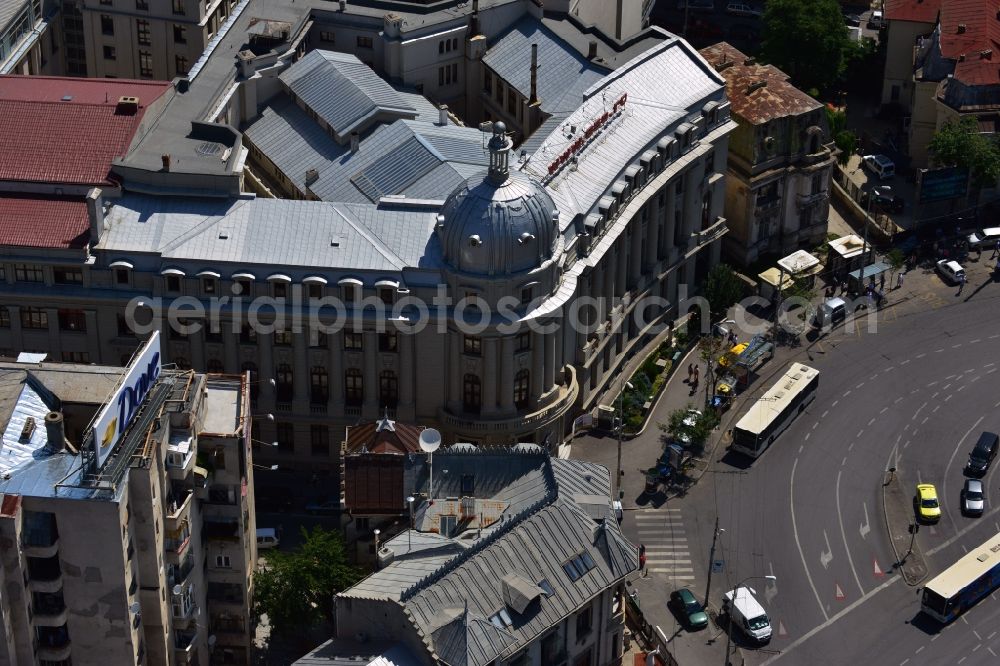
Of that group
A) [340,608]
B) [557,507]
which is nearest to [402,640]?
[340,608]

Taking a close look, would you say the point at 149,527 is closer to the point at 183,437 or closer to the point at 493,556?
the point at 183,437

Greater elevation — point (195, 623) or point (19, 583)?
point (19, 583)

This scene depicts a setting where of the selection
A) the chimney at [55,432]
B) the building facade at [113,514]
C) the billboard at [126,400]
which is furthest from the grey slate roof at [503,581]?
the chimney at [55,432]

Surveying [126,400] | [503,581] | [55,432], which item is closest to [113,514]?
[55,432]

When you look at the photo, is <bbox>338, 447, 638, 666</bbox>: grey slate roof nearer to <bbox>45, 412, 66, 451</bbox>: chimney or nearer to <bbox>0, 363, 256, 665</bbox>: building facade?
<bbox>0, 363, 256, 665</bbox>: building facade

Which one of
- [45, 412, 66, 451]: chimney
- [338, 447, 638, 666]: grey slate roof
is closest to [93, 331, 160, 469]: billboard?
[45, 412, 66, 451]: chimney
